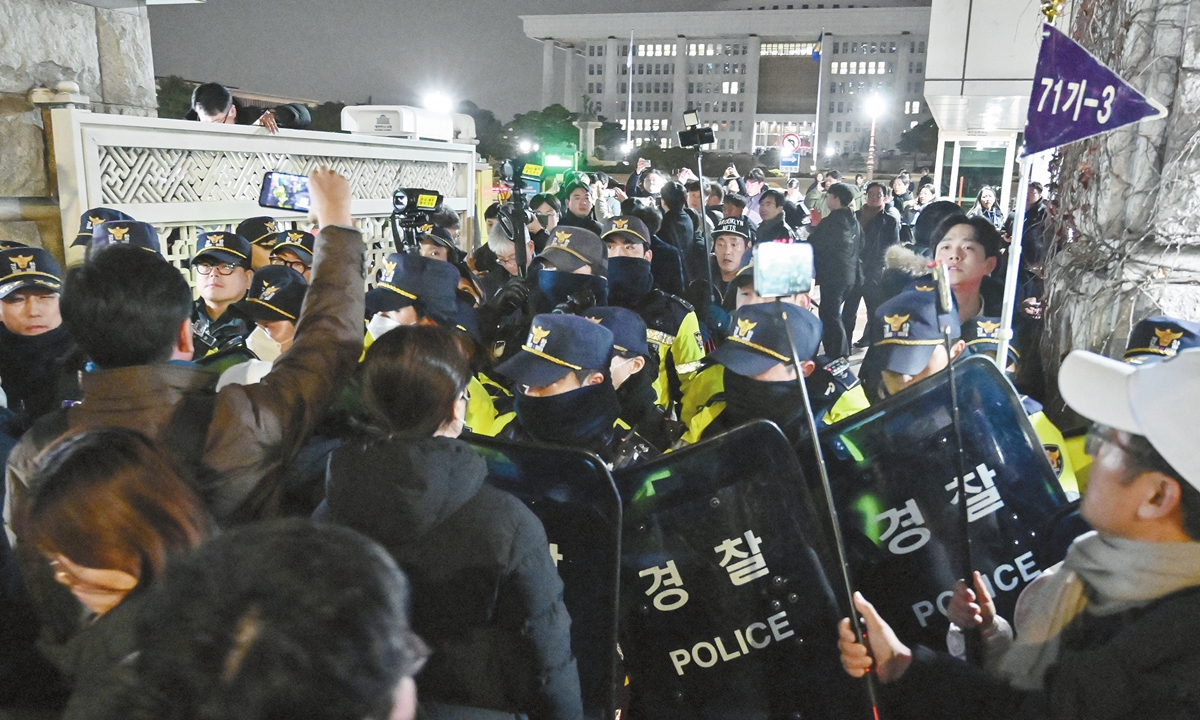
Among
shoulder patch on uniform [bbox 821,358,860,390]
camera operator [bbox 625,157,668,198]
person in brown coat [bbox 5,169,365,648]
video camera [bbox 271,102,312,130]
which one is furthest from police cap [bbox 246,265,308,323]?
camera operator [bbox 625,157,668,198]

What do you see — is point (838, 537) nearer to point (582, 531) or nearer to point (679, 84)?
point (582, 531)

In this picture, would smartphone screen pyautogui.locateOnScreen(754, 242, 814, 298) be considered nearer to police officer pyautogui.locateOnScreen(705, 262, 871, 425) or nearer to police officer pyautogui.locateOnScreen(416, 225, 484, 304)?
police officer pyautogui.locateOnScreen(705, 262, 871, 425)

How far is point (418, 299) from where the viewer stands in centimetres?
433

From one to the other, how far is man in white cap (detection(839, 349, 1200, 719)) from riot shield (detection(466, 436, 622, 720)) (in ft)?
2.91

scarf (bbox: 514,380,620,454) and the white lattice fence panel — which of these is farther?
the white lattice fence panel

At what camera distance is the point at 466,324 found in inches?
182

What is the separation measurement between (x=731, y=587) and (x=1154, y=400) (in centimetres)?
106

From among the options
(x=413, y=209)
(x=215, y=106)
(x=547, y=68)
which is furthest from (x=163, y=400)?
(x=547, y=68)

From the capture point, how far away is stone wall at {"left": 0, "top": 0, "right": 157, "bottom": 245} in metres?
5.29

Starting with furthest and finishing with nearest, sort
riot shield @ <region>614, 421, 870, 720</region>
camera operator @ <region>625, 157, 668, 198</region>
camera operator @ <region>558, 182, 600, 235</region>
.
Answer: camera operator @ <region>625, 157, 668, 198</region>
camera operator @ <region>558, 182, 600, 235</region>
riot shield @ <region>614, 421, 870, 720</region>

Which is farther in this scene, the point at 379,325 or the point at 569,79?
the point at 569,79

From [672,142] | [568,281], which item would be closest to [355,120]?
[568,281]

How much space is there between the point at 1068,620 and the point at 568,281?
3.85 m

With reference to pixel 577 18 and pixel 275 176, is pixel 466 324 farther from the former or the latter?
pixel 577 18
